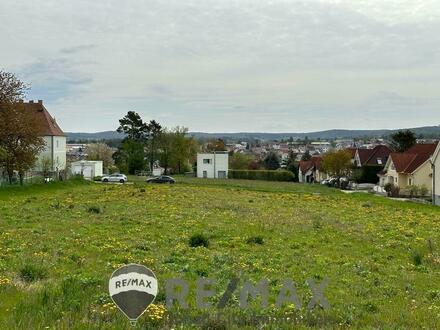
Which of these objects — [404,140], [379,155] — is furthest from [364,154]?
[404,140]

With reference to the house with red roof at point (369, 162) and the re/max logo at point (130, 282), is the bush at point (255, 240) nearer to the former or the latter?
the re/max logo at point (130, 282)

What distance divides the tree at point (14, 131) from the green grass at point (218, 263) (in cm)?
1975

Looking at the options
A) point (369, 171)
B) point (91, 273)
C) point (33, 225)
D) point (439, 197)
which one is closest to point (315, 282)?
point (91, 273)

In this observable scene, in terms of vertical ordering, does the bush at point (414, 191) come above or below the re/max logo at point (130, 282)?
below

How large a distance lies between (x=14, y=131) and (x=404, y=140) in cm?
7018

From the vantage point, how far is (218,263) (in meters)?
10.8

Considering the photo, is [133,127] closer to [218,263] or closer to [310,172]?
[310,172]

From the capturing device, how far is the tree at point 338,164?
262 ft

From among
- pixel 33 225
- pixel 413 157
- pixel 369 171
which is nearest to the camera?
pixel 33 225

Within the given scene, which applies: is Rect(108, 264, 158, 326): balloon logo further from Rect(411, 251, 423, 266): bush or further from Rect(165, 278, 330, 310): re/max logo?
Rect(411, 251, 423, 266): bush

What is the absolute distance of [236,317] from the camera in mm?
6293

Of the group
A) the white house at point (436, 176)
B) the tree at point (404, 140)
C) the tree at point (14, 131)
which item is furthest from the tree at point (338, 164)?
the tree at point (14, 131)

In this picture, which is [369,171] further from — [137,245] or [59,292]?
[59,292]

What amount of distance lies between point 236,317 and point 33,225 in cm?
1226
